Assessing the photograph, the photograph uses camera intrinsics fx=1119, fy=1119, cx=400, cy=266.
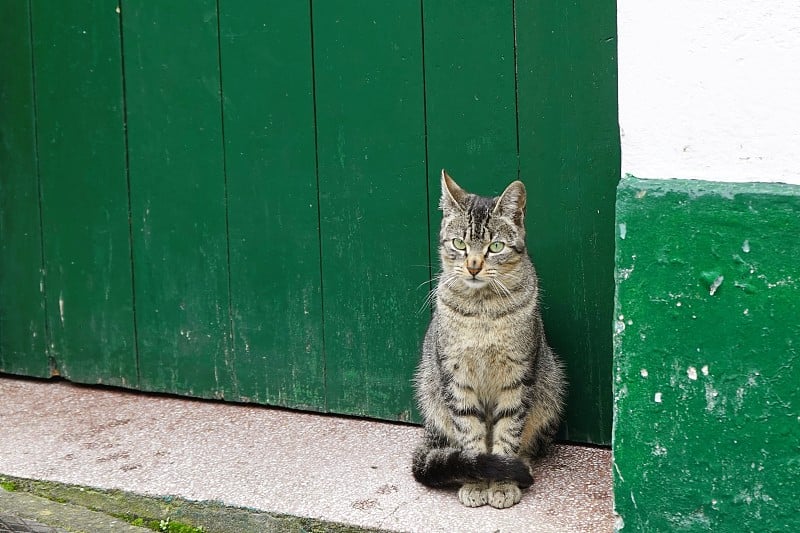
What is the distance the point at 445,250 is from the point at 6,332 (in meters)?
2.04

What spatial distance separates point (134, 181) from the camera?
407 cm

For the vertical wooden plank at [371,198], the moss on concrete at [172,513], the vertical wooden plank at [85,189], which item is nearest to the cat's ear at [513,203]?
the vertical wooden plank at [371,198]

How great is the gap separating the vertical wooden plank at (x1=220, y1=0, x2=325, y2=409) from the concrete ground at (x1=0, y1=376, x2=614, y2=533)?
0.22 metres

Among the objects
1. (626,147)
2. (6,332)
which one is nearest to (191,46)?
(6,332)

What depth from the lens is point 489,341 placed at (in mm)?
3324

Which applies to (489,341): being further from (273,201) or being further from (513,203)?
(273,201)

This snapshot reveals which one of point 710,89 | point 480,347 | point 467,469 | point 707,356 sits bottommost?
point 467,469

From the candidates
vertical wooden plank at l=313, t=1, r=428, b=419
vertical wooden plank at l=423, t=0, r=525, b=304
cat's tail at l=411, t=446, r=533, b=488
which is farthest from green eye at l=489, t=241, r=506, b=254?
cat's tail at l=411, t=446, r=533, b=488

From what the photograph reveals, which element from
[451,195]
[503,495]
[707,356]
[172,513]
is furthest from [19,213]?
[707,356]

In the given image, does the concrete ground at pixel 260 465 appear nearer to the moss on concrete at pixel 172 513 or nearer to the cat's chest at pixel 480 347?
the moss on concrete at pixel 172 513

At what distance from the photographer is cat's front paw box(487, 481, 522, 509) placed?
3.12 meters

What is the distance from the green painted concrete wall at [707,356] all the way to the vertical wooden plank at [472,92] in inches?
34.2

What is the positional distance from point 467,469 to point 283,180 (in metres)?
1.24

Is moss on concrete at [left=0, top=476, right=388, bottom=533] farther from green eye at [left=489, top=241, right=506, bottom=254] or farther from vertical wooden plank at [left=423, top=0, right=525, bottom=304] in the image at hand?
vertical wooden plank at [left=423, top=0, right=525, bottom=304]
